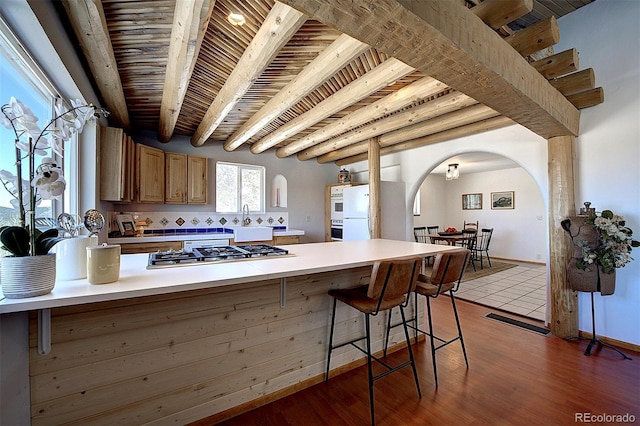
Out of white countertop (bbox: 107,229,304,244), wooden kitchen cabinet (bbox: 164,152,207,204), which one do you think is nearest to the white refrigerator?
white countertop (bbox: 107,229,304,244)

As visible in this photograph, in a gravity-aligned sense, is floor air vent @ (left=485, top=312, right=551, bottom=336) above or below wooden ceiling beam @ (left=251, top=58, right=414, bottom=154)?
below

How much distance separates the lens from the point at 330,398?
5.95 ft

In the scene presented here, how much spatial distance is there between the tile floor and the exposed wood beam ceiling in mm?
2175

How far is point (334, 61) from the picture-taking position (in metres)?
2.01

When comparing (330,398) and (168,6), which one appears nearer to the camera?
(168,6)

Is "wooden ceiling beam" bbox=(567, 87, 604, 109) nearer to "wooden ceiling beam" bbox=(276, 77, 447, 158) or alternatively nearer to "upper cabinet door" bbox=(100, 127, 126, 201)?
"wooden ceiling beam" bbox=(276, 77, 447, 158)

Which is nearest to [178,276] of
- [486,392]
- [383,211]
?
[486,392]

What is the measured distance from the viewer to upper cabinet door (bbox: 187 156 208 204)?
4.18m

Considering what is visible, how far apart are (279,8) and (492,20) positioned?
123cm

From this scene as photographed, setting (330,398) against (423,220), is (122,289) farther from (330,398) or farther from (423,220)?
(423,220)

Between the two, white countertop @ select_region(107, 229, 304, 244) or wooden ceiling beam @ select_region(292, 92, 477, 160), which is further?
white countertop @ select_region(107, 229, 304, 244)

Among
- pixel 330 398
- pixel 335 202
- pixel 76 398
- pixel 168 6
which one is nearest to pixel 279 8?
pixel 168 6

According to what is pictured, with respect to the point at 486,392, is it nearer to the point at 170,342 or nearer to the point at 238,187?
the point at 170,342

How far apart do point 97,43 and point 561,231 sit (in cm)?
417
